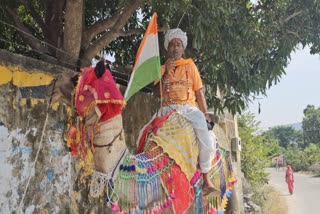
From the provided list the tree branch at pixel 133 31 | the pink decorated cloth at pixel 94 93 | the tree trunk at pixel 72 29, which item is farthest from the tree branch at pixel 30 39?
the pink decorated cloth at pixel 94 93

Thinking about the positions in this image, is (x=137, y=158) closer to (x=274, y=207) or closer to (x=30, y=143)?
(x=30, y=143)

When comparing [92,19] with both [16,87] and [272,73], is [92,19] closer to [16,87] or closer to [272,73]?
[272,73]

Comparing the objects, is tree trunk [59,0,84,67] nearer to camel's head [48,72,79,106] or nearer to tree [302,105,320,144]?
camel's head [48,72,79,106]

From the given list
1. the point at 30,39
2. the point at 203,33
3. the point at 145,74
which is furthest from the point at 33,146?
the point at 203,33

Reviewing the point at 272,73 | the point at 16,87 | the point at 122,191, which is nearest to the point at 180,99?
the point at 122,191

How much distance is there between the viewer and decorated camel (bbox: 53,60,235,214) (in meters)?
2.96

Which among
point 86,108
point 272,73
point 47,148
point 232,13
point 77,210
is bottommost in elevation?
point 77,210

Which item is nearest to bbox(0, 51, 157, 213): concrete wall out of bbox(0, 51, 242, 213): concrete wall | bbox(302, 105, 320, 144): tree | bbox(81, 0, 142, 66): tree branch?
bbox(0, 51, 242, 213): concrete wall

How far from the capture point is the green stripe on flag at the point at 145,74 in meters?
3.50

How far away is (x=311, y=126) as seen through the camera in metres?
Result: 61.8

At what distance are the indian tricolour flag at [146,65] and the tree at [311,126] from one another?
60980 millimetres

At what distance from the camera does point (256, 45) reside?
17.8 feet

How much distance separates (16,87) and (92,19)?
316 centimetres

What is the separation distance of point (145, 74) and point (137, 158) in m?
0.70
